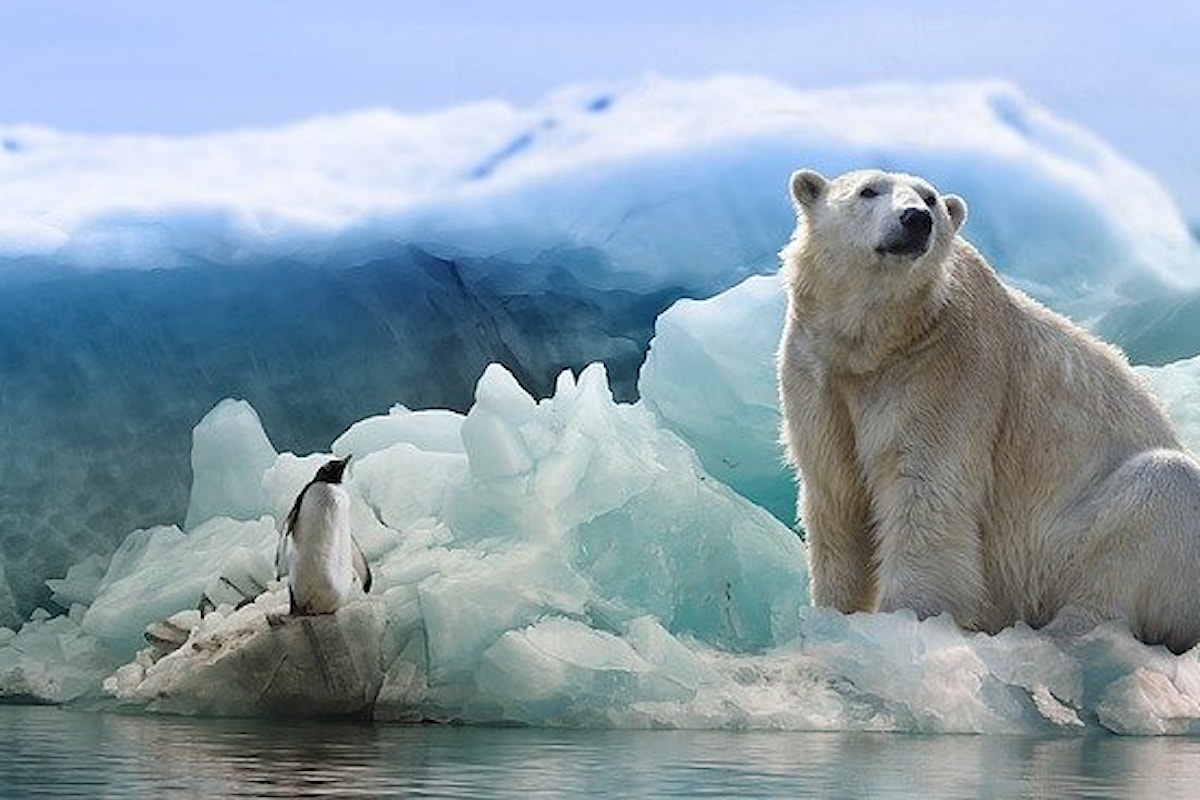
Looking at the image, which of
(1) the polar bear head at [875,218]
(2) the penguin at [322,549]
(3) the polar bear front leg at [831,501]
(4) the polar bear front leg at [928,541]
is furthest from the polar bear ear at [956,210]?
(2) the penguin at [322,549]

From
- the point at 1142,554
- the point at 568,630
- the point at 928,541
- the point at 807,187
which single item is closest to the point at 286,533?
the point at 568,630

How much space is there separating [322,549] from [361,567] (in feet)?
1.02

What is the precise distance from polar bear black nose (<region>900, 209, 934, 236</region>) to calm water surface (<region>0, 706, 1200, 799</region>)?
1.79m

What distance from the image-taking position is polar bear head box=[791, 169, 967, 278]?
27.8ft

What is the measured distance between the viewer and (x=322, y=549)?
356 inches

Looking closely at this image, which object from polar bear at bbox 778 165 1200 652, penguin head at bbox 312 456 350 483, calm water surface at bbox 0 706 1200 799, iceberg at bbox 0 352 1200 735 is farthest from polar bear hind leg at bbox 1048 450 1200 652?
penguin head at bbox 312 456 350 483

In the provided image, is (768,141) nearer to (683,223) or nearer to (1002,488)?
(683,223)

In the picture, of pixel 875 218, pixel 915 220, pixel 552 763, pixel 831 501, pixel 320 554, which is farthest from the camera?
pixel 320 554

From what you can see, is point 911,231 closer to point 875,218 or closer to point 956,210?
point 875,218

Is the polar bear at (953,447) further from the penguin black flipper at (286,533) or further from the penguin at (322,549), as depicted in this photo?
the penguin black flipper at (286,533)

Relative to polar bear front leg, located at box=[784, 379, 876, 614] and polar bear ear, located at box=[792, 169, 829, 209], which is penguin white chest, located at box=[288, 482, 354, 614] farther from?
polar bear ear, located at box=[792, 169, 829, 209]

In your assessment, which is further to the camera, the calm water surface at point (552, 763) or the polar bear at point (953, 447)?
the polar bear at point (953, 447)

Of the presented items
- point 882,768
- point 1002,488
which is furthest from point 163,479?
point 882,768

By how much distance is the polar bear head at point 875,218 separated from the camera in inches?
333
